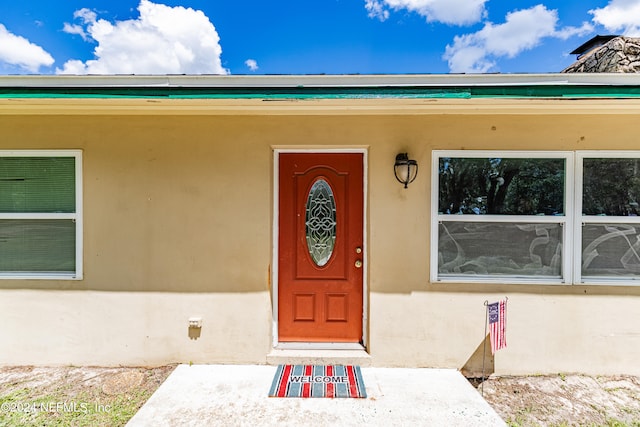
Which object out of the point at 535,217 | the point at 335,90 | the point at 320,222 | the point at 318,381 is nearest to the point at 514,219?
the point at 535,217

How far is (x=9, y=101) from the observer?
2646mm

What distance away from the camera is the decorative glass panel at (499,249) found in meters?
2.98

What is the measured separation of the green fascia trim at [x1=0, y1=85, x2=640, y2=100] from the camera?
237cm

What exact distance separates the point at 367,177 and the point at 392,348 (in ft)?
5.56

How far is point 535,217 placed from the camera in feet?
9.75

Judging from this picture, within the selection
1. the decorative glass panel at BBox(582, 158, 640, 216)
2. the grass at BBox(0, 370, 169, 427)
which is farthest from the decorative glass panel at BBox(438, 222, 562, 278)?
the grass at BBox(0, 370, 169, 427)

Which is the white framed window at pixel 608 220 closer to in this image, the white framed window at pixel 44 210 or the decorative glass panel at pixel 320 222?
the decorative glass panel at pixel 320 222

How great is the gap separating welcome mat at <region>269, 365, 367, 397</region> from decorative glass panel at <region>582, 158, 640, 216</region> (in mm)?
2733

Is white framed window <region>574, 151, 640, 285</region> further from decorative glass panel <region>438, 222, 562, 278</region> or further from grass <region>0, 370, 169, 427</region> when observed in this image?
grass <region>0, 370, 169, 427</region>

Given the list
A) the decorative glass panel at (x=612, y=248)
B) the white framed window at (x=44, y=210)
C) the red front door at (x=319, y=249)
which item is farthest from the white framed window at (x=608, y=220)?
the white framed window at (x=44, y=210)

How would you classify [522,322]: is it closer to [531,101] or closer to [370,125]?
[531,101]

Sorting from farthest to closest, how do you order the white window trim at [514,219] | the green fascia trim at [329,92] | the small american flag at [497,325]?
1. the white window trim at [514,219]
2. the small american flag at [497,325]
3. the green fascia trim at [329,92]

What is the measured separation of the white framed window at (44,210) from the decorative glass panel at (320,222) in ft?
7.50

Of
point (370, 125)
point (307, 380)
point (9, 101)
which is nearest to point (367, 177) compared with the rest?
point (370, 125)
